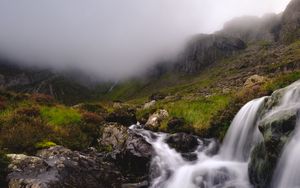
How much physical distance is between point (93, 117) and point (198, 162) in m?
11.2

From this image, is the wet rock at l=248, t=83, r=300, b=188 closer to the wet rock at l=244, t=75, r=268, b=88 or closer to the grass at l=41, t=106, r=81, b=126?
the wet rock at l=244, t=75, r=268, b=88

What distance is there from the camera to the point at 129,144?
2433 cm

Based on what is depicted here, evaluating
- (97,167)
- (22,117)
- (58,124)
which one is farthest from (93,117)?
(97,167)

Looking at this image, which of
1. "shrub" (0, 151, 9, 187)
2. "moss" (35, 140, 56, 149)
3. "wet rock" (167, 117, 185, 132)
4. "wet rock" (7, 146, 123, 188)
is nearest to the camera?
"wet rock" (7, 146, 123, 188)

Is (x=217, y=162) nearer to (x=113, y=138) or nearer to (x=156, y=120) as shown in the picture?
(x=113, y=138)

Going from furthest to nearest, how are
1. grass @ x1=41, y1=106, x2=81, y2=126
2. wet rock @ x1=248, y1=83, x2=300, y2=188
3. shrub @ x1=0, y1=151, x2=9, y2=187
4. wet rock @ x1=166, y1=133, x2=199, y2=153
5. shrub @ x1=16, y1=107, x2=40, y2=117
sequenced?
grass @ x1=41, y1=106, x2=81, y2=126
shrub @ x1=16, y1=107, x2=40, y2=117
wet rock @ x1=166, y1=133, x2=199, y2=153
shrub @ x1=0, y1=151, x2=9, y2=187
wet rock @ x1=248, y1=83, x2=300, y2=188

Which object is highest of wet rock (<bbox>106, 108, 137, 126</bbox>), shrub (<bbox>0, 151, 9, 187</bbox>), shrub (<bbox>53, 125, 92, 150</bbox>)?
shrub (<bbox>0, 151, 9, 187</bbox>)

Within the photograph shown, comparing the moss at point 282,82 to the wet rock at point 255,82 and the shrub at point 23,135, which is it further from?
the shrub at point 23,135

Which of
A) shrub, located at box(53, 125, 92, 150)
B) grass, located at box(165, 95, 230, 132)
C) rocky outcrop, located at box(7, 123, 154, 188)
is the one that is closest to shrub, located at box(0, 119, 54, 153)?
shrub, located at box(53, 125, 92, 150)

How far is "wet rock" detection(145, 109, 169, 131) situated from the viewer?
3266 cm

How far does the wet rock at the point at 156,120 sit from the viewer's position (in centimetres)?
3266

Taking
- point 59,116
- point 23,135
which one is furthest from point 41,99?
point 23,135

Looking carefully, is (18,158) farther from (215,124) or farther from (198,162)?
(215,124)

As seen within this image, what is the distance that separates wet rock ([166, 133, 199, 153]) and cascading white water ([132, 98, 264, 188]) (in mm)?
350
